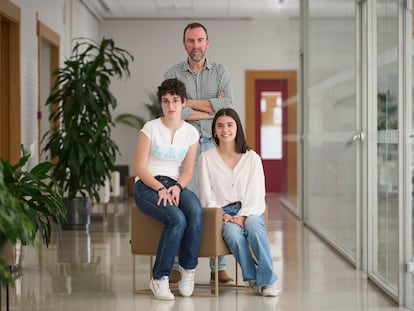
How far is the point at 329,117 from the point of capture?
28.1 feet

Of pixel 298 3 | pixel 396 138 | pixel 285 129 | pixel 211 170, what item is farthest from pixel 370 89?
pixel 285 129

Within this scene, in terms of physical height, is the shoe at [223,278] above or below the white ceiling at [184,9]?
below

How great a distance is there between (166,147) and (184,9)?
375 inches

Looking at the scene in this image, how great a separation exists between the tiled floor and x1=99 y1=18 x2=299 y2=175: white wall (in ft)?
24.4

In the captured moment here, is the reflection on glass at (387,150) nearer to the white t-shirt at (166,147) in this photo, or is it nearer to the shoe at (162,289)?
the white t-shirt at (166,147)

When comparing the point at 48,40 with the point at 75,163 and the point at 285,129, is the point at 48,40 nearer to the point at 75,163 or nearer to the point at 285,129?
the point at 75,163

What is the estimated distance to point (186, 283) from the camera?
552 centimetres

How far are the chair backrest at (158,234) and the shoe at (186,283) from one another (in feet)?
0.44

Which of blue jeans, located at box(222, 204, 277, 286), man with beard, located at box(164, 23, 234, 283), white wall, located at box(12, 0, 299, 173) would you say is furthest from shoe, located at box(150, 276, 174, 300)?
white wall, located at box(12, 0, 299, 173)

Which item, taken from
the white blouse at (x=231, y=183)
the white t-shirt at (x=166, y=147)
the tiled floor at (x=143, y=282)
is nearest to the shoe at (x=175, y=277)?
the tiled floor at (x=143, y=282)

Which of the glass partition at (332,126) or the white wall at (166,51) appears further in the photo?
the white wall at (166,51)

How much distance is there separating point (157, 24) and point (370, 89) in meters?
10.1

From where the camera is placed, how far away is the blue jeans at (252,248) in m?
5.49

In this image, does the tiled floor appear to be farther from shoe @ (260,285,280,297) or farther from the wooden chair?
the wooden chair
